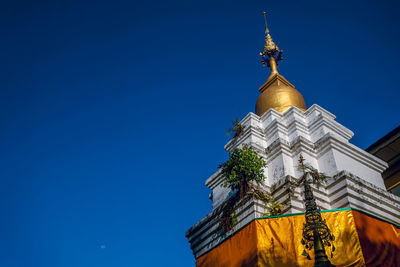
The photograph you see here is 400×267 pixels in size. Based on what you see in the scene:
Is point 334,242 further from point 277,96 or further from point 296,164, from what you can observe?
point 277,96

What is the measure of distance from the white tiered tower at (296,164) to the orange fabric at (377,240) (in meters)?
1.48

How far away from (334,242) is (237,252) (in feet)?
9.23

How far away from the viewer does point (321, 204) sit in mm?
13508

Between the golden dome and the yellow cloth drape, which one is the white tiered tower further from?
the yellow cloth drape

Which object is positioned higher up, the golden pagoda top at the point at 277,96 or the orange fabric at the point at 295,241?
the golden pagoda top at the point at 277,96

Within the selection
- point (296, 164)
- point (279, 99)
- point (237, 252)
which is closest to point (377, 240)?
point (237, 252)

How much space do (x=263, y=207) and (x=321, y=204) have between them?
6.28 feet

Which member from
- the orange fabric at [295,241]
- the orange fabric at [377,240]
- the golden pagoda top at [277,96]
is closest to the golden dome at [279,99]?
the golden pagoda top at [277,96]

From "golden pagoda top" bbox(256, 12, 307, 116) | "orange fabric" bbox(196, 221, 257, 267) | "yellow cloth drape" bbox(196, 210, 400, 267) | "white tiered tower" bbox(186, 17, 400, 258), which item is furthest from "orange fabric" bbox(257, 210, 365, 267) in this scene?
"golden pagoda top" bbox(256, 12, 307, 116)

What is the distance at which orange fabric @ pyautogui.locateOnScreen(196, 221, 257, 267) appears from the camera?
1163cm

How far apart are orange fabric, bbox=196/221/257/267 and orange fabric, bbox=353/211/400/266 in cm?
292

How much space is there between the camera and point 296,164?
50.9 ft

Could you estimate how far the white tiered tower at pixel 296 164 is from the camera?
1364cm

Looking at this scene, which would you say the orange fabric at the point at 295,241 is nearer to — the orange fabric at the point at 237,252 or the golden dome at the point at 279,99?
the orange fabric at the point at 237,252
